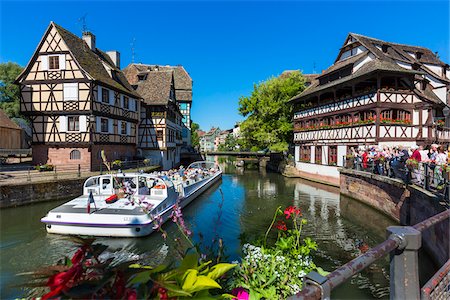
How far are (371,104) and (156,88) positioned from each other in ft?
78.2

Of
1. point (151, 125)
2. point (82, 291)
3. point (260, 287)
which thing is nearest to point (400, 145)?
point (260, 287)

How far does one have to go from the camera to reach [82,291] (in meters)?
1.13

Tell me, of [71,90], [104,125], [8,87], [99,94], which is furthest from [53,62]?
[8,87]

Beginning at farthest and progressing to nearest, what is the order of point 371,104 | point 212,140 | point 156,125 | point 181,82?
point 212,140
point 181,82
point 156,125
point 371,104

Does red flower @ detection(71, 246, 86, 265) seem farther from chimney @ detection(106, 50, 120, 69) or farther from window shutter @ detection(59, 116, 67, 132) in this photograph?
chimney @ detection(106, 50, 120, 69)

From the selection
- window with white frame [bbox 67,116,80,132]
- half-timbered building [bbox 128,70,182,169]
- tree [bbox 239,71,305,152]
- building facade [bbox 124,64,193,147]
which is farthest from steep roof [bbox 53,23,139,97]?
building facade [bbox 124,64,193,147]

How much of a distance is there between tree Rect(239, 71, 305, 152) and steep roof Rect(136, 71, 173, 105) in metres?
11.6

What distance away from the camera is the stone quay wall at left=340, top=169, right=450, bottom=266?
26.5 feet

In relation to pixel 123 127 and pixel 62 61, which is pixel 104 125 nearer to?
pixel 123 127

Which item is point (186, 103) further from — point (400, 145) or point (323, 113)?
point (400, 145)

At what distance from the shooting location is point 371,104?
19828mm

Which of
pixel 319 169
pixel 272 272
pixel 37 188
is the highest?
pixel 272 272

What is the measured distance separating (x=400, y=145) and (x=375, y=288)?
50.8 feet

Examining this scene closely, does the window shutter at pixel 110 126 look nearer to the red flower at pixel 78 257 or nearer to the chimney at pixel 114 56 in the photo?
the chimney at pixel 114 56
